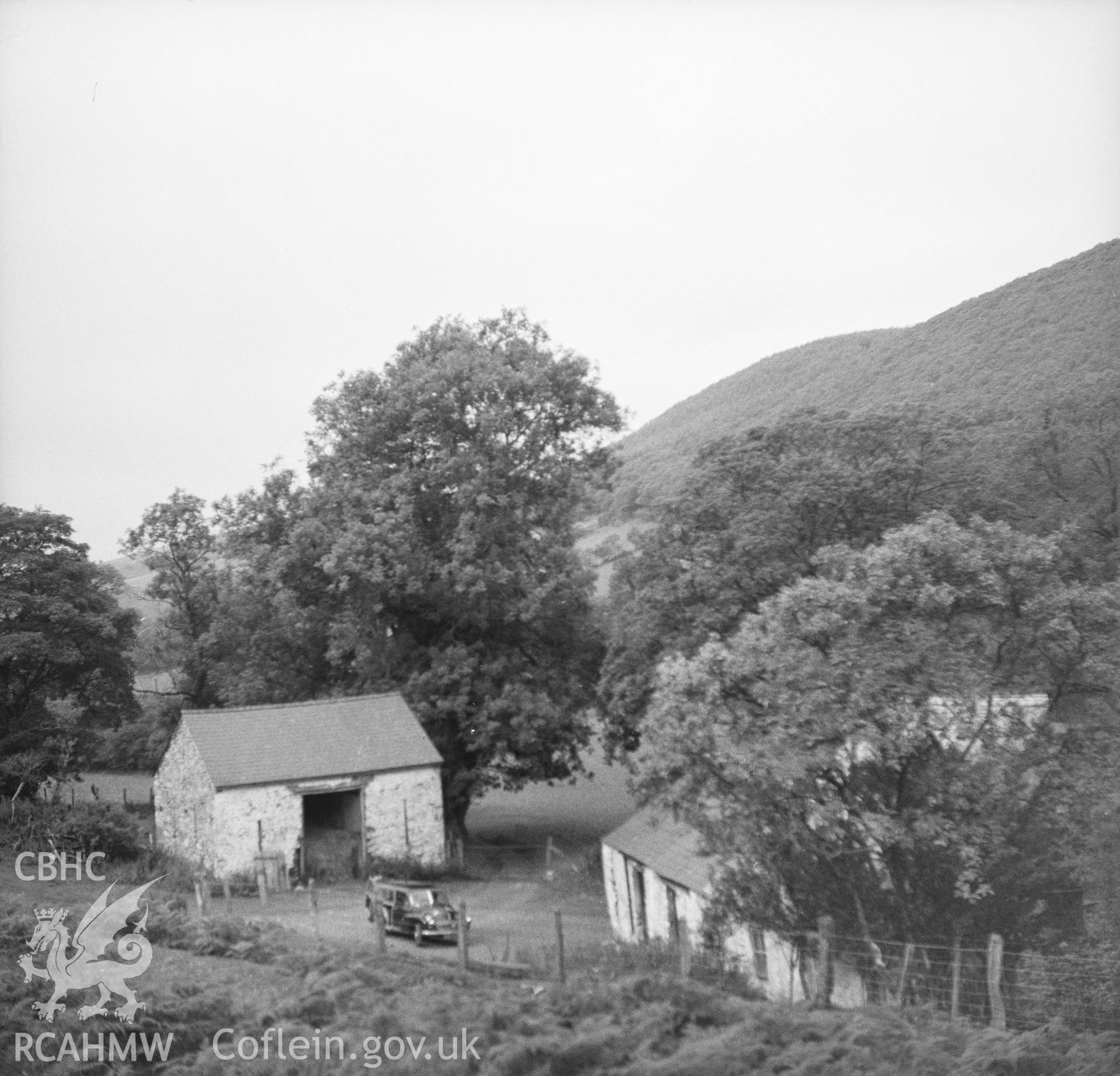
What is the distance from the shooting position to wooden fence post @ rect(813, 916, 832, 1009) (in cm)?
1175

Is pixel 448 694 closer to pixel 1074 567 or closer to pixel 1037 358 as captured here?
pixel 1074 567

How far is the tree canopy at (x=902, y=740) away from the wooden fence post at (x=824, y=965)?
0.69 meters

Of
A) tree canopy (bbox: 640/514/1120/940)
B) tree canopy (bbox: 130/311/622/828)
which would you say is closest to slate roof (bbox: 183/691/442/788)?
tree canopy (bbox: 130/311/622/828)

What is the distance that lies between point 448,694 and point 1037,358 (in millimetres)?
31110

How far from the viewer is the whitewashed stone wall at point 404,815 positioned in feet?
88.7

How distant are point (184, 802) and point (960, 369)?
39330 mm

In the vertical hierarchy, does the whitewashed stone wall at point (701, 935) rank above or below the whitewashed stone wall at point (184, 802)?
below

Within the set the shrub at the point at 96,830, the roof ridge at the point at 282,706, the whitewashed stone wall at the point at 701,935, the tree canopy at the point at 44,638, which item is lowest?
the whitewashed stone wall at the point at 701,935

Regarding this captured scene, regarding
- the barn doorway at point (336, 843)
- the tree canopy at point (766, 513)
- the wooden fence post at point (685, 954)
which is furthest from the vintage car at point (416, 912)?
the tree canopy at point (766, 513)

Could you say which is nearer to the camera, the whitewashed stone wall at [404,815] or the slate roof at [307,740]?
A: the slate roof at [307,740]

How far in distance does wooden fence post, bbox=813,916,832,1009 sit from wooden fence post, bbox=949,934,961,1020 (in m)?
1.36

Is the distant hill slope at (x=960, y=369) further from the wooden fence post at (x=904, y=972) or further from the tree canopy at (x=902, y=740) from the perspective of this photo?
the wooden fence post at (x=904, y=972)

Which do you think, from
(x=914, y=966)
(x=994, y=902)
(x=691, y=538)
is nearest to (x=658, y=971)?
(x=914, y=966)

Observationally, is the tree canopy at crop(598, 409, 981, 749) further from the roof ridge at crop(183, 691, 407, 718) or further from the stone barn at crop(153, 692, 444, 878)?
the roof ridge at crop(183, 691, 407, 718)
